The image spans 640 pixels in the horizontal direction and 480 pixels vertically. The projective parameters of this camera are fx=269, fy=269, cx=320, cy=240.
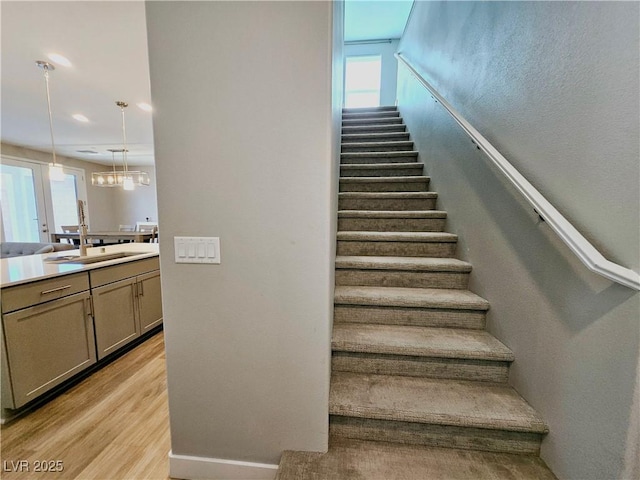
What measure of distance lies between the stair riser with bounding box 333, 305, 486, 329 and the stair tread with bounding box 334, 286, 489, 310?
4 centimetres

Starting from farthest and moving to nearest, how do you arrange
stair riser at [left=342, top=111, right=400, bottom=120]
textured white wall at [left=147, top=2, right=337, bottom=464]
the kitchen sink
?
1. stair riser at [left=342, top=111, right=400, bottom=120]
2. the kitchen sink
3. textured white wall at [left=147, top=2, right=337, bottom=464]

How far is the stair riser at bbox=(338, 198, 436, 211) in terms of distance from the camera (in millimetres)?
2494

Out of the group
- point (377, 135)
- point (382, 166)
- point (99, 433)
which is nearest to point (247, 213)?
point (99, 433)

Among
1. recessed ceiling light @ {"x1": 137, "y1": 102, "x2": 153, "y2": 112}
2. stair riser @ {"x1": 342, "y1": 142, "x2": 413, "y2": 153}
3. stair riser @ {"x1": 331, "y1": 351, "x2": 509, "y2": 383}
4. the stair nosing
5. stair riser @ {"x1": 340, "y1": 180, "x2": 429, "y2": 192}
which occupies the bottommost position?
Result: stair riser @ {"x1": 331, "y1": 351, "x2": 509, "y2": 383}

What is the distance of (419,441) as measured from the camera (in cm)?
123

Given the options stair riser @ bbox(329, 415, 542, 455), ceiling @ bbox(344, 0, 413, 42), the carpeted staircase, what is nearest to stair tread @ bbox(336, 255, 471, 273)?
the carpeted staircase

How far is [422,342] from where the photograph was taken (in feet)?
4.79

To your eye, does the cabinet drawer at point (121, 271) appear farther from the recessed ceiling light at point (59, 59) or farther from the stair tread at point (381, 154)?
the stair tread at point (381, 154)

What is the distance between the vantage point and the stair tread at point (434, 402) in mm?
1166

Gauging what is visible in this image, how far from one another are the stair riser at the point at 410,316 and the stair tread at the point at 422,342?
46mm

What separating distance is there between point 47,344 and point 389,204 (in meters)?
2.72

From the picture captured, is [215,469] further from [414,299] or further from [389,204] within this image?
[389,204]

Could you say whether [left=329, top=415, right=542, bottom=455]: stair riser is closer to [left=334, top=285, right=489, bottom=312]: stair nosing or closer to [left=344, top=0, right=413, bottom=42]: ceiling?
[left=334, top=285, right=489, bottom=312]: stair nosing

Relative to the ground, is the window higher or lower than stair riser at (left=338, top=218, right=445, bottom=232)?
higher
